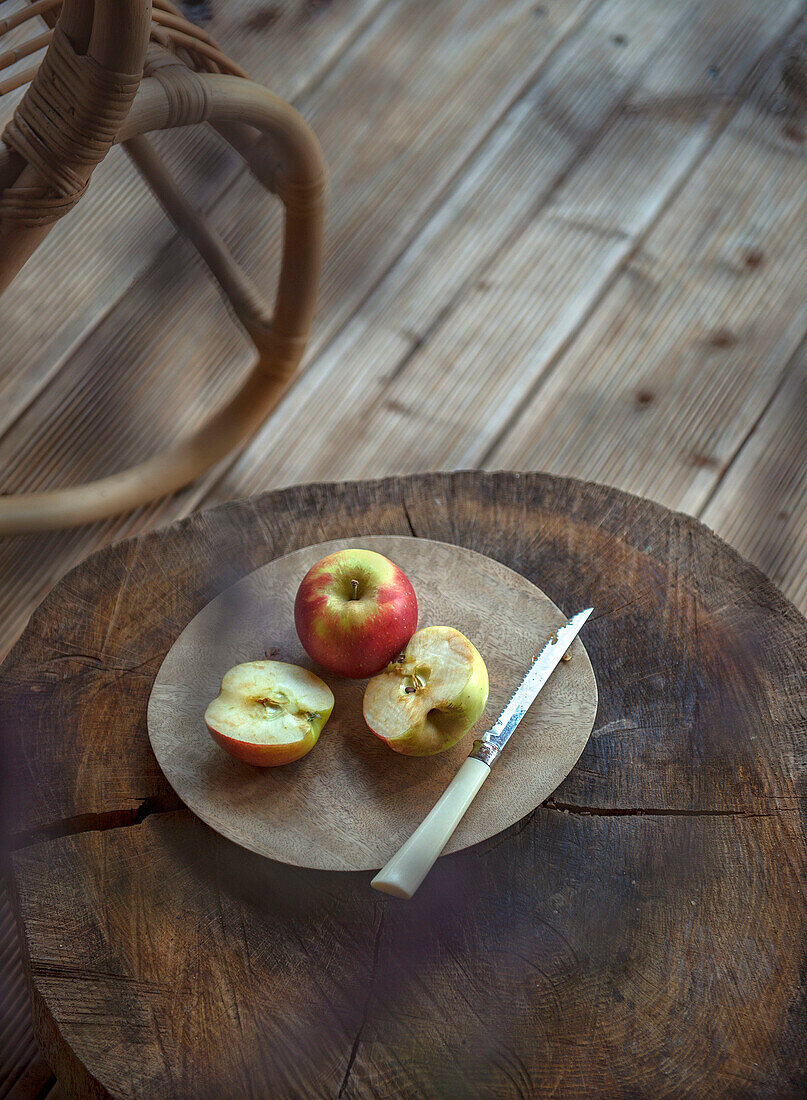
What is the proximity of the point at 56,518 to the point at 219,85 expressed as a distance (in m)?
0.60

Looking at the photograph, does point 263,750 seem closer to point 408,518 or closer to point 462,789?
point 462,789

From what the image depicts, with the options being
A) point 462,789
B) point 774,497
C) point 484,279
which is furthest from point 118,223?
point 462,789

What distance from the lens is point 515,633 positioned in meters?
0.81

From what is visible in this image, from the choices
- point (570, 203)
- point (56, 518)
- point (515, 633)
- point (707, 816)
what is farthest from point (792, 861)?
point (570, 203)

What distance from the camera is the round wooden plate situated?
27.0 inches

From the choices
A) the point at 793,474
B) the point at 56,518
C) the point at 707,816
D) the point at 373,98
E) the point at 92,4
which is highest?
the point at 92,4

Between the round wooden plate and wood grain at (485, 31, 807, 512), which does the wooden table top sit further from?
the round wooden plate

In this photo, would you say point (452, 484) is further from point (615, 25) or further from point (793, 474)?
point (615, 25)

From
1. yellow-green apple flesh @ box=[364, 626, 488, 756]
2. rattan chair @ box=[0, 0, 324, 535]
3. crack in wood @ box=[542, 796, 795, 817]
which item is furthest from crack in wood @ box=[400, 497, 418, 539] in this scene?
rattan chair @ box=[0, 0, 324, 535]

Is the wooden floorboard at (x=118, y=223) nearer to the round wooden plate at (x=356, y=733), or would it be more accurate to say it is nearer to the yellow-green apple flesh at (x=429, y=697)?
the round wooden plate at (x=356, y=733)

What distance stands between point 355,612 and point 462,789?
16 cm

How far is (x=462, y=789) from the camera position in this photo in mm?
682

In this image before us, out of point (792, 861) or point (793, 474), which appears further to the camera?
point (793, 474)

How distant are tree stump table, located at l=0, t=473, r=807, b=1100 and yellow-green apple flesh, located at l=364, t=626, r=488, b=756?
0.09m
